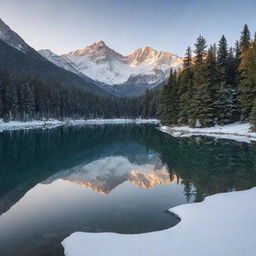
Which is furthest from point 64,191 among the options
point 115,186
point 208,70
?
point 208,70

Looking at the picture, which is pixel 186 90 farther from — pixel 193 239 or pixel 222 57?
pixel 193 239

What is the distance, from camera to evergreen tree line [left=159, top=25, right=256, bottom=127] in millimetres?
48906

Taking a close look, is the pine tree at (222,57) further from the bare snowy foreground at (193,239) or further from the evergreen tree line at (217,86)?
the bare snowy foreground at (193,239)

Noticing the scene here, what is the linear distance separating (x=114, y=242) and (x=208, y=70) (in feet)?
176

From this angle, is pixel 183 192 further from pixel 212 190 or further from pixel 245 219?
pixel 245 219

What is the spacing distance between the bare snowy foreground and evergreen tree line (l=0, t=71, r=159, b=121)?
88829 mm

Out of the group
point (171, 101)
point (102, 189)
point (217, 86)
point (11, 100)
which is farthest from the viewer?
point (11, 100)

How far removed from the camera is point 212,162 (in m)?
27.3

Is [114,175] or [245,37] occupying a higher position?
[245,37]

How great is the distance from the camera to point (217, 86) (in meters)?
55.2

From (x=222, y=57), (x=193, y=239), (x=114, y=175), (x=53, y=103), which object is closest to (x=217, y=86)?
(x=222, y=57)

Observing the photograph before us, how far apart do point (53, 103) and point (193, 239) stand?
125 m

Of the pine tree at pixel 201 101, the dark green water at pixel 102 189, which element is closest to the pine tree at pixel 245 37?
the pine tree at pixel 201 101

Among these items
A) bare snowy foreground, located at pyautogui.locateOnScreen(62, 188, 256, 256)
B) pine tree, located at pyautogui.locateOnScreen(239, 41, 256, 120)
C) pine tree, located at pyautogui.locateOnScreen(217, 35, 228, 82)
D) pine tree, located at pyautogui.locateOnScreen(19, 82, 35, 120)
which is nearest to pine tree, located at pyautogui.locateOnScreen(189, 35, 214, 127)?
pine tree, located at pyautogui.locateOnScreen(217, 35, 228, 82)
